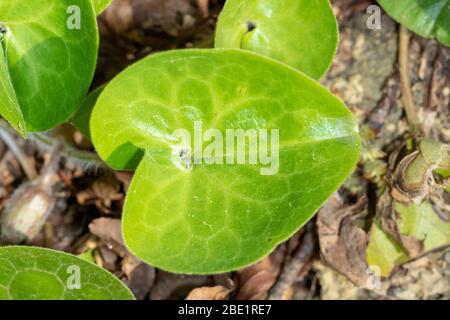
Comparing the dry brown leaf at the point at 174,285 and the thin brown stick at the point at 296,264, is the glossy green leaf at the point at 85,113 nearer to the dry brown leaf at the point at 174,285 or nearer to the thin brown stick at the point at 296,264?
the dry brown leaf at the point at 174,285

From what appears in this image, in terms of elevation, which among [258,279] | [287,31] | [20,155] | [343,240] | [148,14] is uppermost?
[287,31]

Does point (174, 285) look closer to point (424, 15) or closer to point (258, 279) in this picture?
point (258, 279)

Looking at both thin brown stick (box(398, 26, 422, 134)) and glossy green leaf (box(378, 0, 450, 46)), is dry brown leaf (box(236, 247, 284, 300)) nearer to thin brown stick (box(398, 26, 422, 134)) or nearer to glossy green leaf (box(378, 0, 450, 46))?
thin brown stick (box(398, 26, 422, 134))

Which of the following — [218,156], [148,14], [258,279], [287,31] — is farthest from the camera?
[148,14]

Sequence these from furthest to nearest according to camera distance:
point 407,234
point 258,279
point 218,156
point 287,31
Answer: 1. point 258,279
2. point 407,234
3. point 287,31
4. point 218,156

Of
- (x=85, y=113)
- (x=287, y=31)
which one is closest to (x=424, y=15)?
(x=287, y=31)

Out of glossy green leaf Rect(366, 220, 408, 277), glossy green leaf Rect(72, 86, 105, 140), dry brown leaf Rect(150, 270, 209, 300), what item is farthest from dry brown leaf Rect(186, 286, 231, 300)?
glossy green leaf Rect(72, 86, 105, 140)

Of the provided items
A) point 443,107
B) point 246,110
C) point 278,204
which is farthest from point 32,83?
point 443,107
